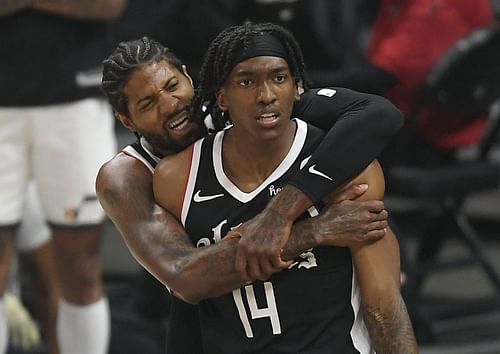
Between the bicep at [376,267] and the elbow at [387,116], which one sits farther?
the elbow at [387,116]

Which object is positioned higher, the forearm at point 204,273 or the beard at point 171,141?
the beard at point 171,141

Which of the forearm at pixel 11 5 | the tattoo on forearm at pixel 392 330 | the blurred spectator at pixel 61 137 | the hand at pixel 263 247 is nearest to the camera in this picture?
the hand at pixel 263 247

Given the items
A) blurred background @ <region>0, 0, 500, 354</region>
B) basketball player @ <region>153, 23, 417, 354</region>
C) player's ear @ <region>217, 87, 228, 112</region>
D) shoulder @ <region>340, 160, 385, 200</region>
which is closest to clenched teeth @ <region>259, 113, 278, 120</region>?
basketball player @ <region>153, 23, 417, 354</region>

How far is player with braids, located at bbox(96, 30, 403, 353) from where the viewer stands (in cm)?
279

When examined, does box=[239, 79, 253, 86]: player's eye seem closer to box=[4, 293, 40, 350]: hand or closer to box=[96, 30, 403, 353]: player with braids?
box=[96, 30, 403, 353]: player with braids

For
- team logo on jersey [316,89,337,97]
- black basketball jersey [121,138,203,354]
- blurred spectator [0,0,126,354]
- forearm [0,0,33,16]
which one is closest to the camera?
team logo on jersey [316,89,337,97]

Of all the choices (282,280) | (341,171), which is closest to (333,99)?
(341,171)

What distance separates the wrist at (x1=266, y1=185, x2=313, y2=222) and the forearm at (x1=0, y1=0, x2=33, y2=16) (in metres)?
1.83

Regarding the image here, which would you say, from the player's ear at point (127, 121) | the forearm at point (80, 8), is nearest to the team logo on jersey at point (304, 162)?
the player's ear at point (127, 121)

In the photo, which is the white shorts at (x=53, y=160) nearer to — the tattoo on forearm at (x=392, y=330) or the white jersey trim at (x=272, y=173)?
the white jersey trim at (x=272, y=173)

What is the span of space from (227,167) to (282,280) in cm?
29

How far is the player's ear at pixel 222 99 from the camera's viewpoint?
2.86m

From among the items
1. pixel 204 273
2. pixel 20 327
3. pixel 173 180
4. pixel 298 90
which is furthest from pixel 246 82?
pixel 20 327

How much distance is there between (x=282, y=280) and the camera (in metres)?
2.88
